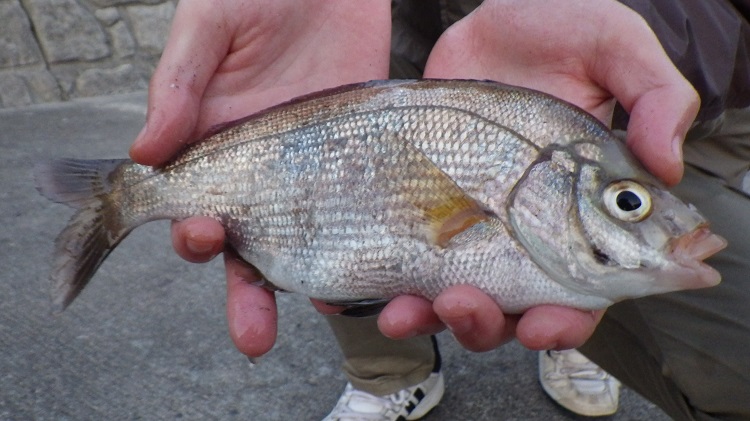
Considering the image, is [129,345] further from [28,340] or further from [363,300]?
[363,300]

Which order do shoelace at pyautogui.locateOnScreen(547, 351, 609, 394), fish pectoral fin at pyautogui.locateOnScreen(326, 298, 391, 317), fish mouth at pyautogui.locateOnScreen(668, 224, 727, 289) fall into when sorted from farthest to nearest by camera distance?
shoelace at pyautogui.locateOnScreen(547, 351, 609, 394) < fish pectoral fin at pyautogui.locateOnScreen(326, 298, 391, 317) < fish mouth at pyautogui.locateOnScreen(668, 224, 727, 289)

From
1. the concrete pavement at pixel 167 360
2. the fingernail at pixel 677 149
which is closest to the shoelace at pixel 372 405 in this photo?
the concrete pavement at pixel 167 360

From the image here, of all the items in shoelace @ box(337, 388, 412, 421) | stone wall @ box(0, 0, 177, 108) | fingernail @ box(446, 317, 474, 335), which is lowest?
stone wall @ box(0, 0, 177, 108)

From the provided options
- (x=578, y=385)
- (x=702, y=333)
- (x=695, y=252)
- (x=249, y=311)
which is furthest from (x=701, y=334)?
(x=249, y=311)

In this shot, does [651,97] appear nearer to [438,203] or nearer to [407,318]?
[438,203]

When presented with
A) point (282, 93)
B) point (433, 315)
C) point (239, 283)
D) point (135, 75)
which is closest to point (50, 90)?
point (135, 75)

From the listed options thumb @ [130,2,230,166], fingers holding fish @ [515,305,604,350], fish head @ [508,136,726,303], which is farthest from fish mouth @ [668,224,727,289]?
thumb @ [130,2,230,166]

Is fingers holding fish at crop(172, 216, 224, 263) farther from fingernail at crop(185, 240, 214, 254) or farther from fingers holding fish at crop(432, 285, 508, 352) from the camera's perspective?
fingers holding fish at crop(432, 285, 508, 352)
